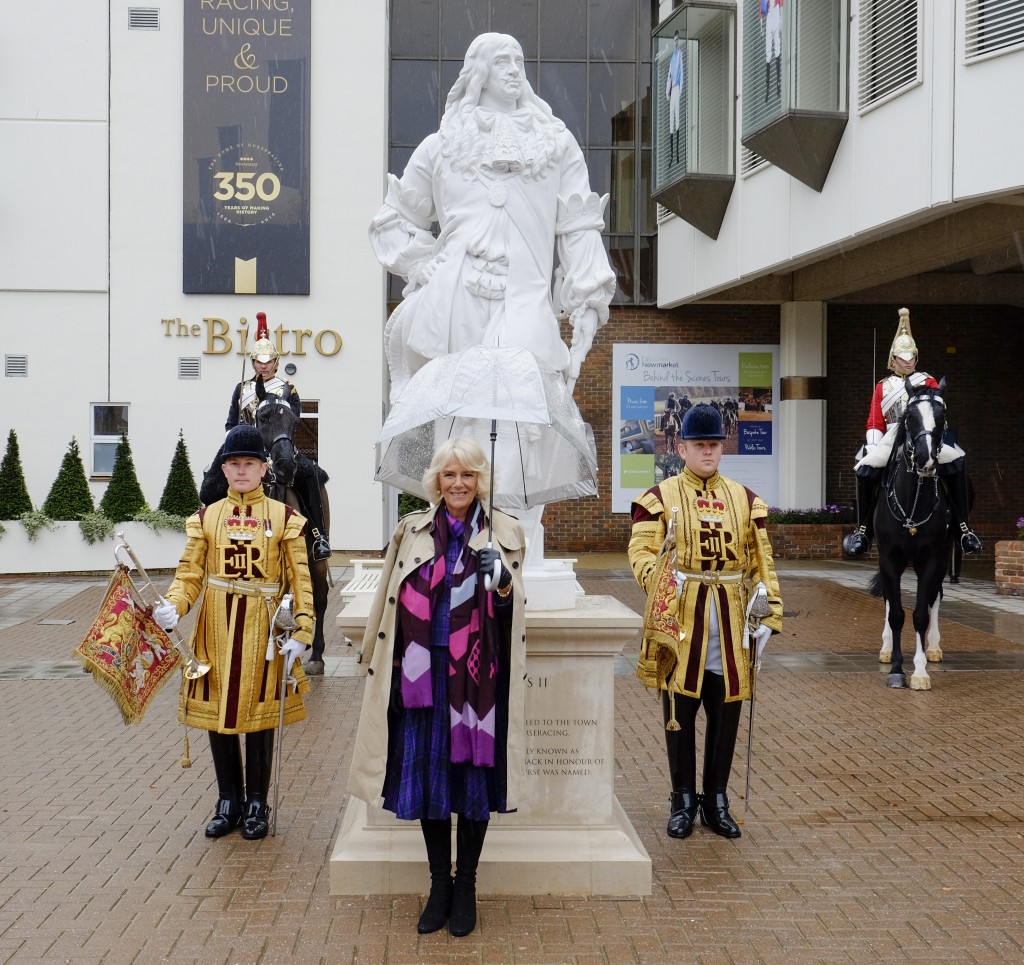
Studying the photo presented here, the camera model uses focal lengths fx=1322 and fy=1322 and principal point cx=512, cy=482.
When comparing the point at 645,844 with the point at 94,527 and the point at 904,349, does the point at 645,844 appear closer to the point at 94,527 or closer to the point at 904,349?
the point at 904,349

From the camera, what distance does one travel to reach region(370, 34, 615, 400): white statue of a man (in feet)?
21.8

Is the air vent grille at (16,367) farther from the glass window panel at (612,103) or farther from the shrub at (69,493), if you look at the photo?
the glass window panel at (612,103)

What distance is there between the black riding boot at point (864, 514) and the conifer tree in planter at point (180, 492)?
37.2 ft

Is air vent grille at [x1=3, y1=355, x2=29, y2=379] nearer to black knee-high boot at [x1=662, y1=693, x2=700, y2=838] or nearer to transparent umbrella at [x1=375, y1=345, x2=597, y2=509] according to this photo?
transparent umbrella at [x1=375, y1=345, x2=597, y2=509]

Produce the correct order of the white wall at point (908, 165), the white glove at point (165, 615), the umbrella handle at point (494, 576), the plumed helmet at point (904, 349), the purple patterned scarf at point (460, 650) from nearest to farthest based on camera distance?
1. the umbrella handle at point (494, 576)
2. the purple patterned scarf at point (460, 650)
3. the white glove at point (165, 615)
4. the plumed helmet at point (904, 349)
5. the white wall at point (908, 165)

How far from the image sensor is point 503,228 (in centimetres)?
668

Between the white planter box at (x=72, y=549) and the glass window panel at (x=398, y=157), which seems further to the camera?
the glass window panel at (x=398, y=157)

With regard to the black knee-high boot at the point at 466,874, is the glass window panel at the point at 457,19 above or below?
above

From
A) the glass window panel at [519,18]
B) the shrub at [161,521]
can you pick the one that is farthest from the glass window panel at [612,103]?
the shrub at [161,521]

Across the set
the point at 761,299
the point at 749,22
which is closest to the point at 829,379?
the point at 761,299

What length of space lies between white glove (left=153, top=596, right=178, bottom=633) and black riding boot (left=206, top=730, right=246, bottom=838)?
64cm

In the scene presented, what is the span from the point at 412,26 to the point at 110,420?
8423 mm

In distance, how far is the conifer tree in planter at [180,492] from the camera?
1944 cm

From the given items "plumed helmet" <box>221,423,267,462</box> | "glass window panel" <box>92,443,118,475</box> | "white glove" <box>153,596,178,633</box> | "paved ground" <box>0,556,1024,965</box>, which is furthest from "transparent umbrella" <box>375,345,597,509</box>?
"glass window panel" <box>92,443,118,475</box>
